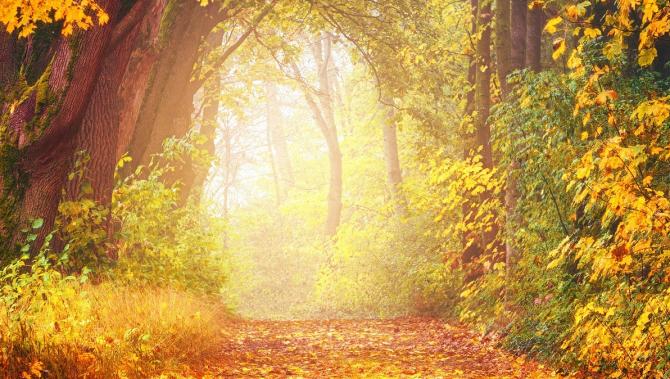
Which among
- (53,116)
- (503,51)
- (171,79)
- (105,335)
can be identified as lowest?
(105,335)

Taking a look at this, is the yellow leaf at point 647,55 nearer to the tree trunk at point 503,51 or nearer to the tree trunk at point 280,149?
the tree trunk at point 503,51

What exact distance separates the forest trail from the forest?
6cm

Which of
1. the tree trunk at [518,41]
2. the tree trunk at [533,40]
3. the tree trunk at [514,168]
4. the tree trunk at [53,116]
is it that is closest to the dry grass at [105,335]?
the tree trunk at [53,116]

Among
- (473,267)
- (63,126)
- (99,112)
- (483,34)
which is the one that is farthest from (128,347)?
(483,34)

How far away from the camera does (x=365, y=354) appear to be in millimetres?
10234

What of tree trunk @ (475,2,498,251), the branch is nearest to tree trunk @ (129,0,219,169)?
the branch

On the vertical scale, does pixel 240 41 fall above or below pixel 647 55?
above

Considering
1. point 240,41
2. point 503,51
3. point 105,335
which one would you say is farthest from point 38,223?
point 240,41

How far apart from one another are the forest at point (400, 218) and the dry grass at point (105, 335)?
0.03 meters

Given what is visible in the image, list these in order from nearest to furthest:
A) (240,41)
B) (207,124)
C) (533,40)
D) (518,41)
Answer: (518,41) → (533,40) → (240,41) → (207,124)

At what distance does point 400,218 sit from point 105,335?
12.3 m

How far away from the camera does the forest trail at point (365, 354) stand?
8.41m

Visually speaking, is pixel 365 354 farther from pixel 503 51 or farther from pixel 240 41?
pixel 240 41

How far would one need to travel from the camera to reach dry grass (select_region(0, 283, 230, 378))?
18.6ft
